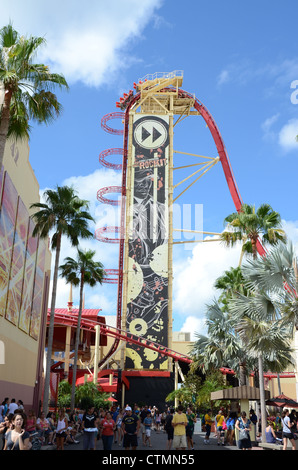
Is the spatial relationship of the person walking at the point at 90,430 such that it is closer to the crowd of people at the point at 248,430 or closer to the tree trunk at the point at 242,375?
the crowd of people at the point at 248,430

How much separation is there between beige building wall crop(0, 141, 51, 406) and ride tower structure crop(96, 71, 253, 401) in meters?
16.7

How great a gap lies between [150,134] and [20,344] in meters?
34.8

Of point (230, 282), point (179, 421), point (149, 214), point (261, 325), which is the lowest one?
point (179, 421)

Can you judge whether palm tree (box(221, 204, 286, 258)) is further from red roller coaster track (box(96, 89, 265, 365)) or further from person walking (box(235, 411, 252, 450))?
red roller coaster track (box(96, 89, 265, 365))

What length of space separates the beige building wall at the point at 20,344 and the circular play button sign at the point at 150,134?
24588 millimetres

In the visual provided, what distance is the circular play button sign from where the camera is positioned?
57316mm

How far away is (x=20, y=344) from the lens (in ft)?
94.9

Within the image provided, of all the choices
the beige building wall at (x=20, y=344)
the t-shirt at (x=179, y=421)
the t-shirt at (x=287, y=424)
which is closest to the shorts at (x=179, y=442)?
the t-shirt at (x=179, y=421)

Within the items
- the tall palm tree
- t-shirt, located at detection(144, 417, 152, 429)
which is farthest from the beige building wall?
the tall palm tree

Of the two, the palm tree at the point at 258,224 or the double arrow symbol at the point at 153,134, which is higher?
the double arrow symbol at the point at 153,134

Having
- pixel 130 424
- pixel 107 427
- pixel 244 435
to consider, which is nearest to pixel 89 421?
pixel 107 427

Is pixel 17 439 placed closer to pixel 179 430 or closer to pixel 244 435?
pixel 179 430

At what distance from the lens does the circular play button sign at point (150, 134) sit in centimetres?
5732
